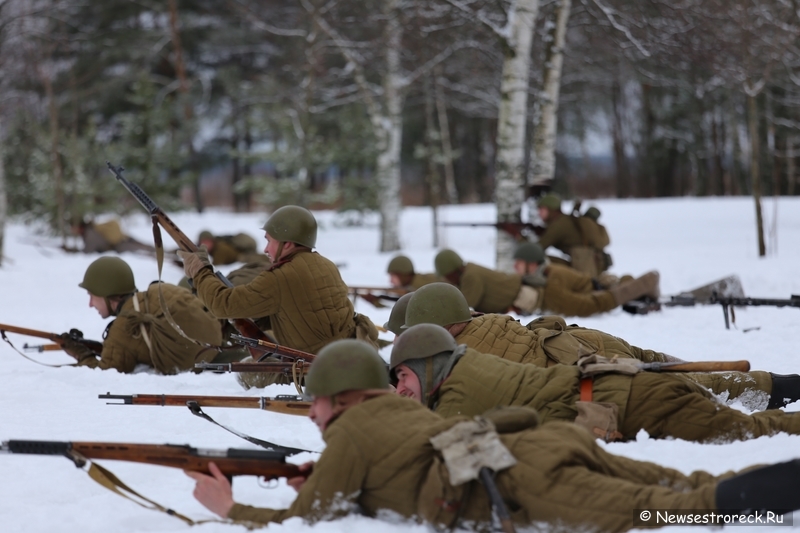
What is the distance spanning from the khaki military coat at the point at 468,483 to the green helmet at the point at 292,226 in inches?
102

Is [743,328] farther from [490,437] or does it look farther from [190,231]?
[190,231]

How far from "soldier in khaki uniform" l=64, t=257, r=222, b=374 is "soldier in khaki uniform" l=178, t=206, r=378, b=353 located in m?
0.89

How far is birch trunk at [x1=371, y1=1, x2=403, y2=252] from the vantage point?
16328mm

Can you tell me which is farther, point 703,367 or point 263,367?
point 263,367

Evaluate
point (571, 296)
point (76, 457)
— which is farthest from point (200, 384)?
point (571, 296)

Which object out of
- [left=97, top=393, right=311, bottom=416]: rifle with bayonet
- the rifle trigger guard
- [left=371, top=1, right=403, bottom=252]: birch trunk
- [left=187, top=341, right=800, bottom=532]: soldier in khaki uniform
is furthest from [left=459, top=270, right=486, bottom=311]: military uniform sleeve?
[left=371, top=1, right=403, bottom=252]: birch trunk

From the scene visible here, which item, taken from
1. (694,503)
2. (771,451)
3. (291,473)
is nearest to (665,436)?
(771,451)

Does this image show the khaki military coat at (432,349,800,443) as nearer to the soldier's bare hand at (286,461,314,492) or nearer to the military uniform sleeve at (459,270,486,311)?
the soldier's bare hand at (286,461,314,492)

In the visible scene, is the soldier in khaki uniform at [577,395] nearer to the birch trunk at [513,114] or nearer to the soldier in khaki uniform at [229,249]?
the birch trunk at [513,114]

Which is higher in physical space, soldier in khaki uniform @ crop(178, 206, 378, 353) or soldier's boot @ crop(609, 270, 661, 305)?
soldier in khaki uniform @ crop(178, 206, 378, 353)

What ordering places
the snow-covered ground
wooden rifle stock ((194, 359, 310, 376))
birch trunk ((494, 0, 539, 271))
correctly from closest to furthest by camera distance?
the snow-covered ground
wooden rifle stock ((194, 359, 310, 376))
birch trunk ((494, 0, 539, 271))

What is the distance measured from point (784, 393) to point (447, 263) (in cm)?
465

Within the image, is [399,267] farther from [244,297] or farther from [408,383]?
[408,383]

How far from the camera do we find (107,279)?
6.62 metres
